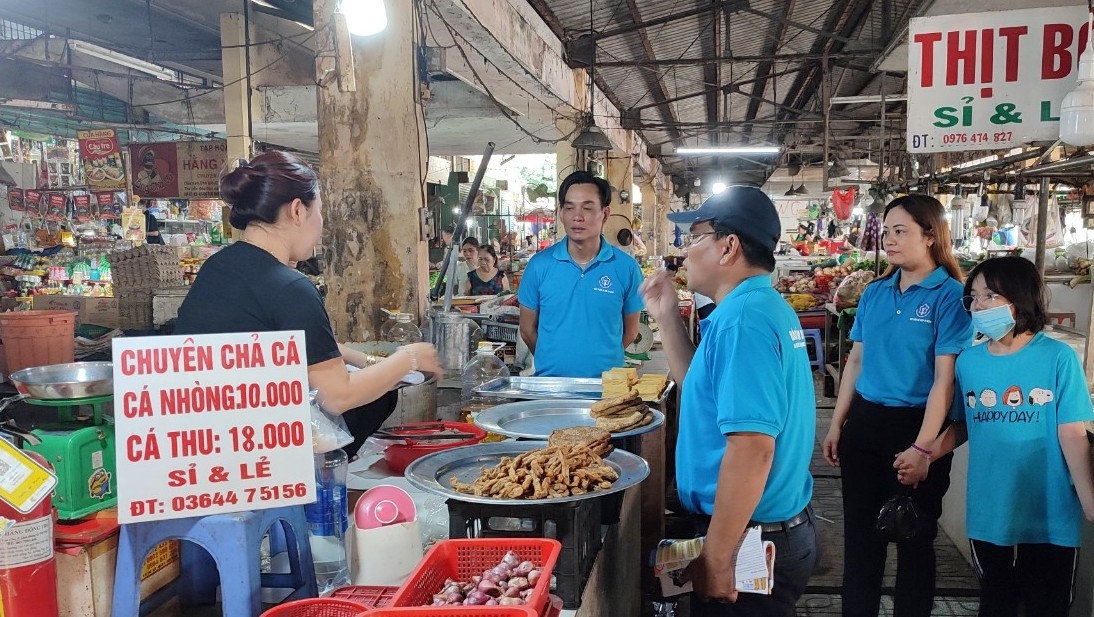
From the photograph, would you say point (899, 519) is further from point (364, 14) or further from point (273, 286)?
point (364, 14)

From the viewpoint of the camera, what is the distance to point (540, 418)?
8.99ft

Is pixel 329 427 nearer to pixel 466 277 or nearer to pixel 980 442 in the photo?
pixel 980 442

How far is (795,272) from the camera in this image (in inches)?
539

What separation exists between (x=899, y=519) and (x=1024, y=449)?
54cm

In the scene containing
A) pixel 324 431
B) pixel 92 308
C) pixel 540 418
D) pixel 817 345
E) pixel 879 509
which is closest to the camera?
pixel 324 431

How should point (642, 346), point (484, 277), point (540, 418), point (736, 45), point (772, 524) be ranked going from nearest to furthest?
1. point (772, 524)
2. point (540, 418)
3. point (642, 346)
4. point (484, 277)
5. point (736, 45)

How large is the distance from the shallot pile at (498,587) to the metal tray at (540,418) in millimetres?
791

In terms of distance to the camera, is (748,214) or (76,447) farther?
(748,214)

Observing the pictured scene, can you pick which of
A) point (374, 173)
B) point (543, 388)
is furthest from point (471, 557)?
point (374, 173)

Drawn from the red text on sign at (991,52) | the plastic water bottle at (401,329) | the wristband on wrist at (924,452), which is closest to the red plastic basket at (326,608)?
the plastic water bottle at (401,329)

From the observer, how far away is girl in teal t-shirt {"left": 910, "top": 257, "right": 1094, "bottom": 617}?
2762 millimetres

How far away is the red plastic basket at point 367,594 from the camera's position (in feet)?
5.25

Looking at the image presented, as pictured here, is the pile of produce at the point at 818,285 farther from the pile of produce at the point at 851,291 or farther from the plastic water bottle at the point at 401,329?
the plastic water bottle at the point at 401,329

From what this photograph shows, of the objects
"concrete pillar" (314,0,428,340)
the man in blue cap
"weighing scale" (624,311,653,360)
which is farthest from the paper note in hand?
"weighing scale" (624,311,653,360)
